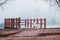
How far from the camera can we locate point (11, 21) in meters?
1.75

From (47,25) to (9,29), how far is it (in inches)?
17.9

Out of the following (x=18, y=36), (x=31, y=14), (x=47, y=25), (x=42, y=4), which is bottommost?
(x=18, y=36)

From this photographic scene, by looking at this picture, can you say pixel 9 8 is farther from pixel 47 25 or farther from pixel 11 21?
pixel 47 25

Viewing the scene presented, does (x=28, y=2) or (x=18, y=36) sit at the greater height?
(x=28, y=2)

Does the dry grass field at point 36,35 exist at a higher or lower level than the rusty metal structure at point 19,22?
lower

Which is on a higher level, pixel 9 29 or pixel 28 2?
pixel 28 2

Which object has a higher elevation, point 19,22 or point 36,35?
point 19,22

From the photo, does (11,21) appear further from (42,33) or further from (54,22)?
(54,22)

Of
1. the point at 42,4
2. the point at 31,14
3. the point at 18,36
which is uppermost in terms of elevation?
the point at 42,4

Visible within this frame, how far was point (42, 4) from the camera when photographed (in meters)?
1.79

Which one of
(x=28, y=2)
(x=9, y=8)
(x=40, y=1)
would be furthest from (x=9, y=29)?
(x=40, y=1)

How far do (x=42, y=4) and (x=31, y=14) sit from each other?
0.18 metres

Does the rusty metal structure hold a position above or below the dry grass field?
above

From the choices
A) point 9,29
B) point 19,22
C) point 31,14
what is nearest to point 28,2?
point 31,14
